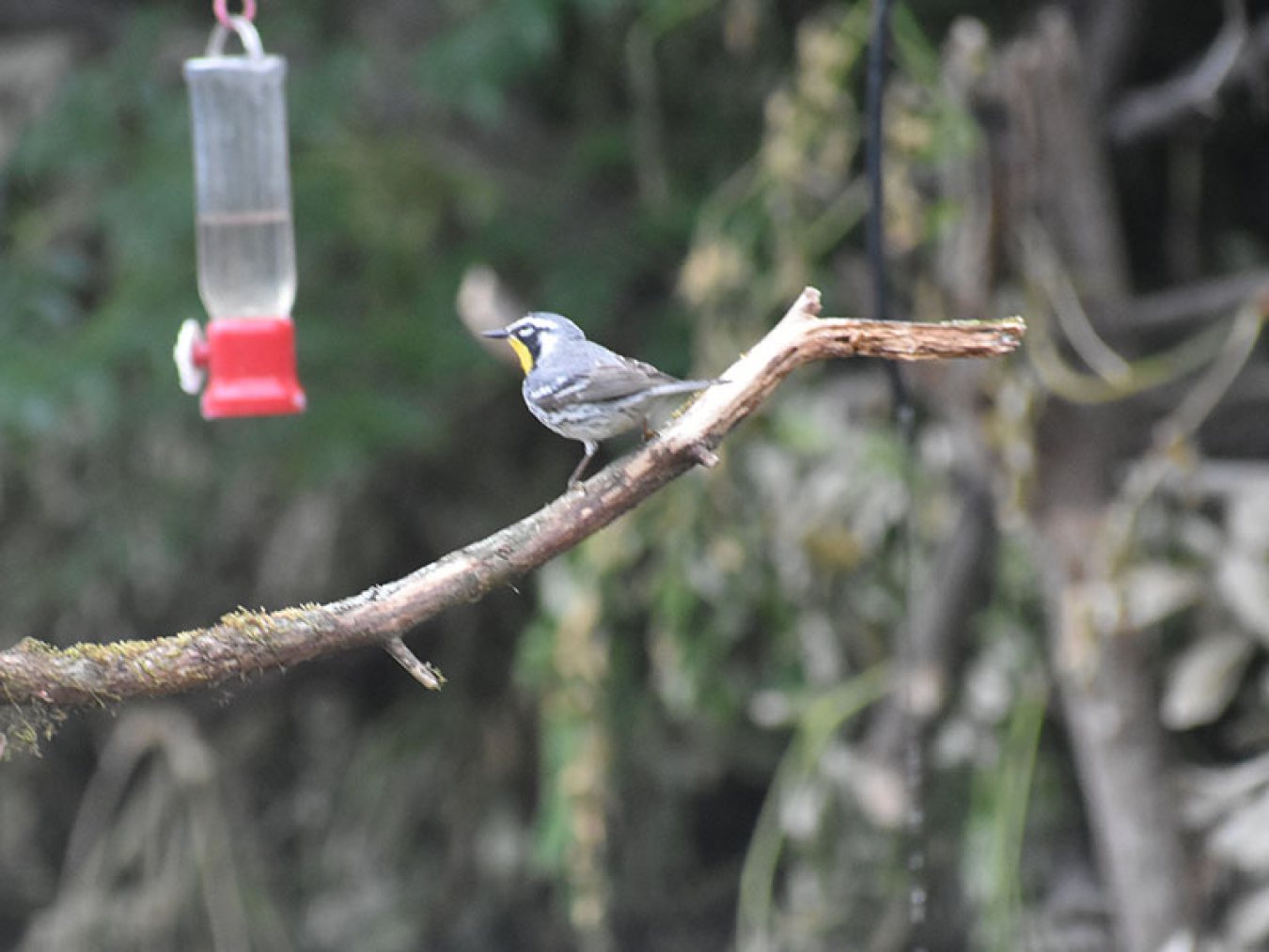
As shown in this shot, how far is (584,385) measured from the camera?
2.22 m

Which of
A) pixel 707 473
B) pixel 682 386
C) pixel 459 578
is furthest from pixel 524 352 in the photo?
pixel 707 473

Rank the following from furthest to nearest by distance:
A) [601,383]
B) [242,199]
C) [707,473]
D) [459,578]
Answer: [707,473], [242,199], [601,383], [459,578]

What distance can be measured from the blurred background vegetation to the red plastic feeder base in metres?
1.11

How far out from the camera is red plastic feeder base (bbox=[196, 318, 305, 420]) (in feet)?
8.75

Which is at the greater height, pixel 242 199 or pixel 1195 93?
pixel 1195 93

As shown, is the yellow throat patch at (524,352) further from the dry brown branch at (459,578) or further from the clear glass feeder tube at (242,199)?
the clear glass feeder tube at (242,199)

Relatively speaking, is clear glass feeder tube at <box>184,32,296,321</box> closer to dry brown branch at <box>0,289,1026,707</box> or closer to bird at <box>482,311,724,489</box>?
bird at <box>482,311,724,489</box>

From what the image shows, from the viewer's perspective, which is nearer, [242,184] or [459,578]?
[459,578]

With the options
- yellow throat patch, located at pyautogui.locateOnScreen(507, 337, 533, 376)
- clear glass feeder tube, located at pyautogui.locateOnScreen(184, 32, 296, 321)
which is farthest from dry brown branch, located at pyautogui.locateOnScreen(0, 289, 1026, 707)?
clear glass feeder tube, located at pyautogui.locateOnScreen(184, 32, 296, 321)

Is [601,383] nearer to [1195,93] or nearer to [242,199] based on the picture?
[242,199]

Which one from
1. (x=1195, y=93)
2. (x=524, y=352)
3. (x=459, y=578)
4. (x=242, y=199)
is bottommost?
(x=459, y=578)

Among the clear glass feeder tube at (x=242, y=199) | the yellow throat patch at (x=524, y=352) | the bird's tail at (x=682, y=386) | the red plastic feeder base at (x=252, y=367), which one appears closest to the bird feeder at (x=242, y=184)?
the clear glass feeder tube at (x=242, y=199)

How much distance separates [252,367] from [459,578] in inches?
43.1

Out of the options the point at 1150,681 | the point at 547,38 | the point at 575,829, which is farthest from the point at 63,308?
the point at 1150,681
